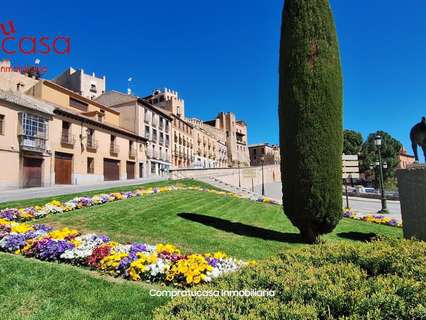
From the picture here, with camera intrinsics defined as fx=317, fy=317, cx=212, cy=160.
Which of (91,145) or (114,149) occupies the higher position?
(91,145)

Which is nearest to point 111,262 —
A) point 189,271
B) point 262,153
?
point 189,271

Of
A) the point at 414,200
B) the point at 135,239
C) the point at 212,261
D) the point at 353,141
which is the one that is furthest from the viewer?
the point at 353,141

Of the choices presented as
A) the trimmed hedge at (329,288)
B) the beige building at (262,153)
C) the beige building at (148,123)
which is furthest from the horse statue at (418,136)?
the beige building at (262,153)

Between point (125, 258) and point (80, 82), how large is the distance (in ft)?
221

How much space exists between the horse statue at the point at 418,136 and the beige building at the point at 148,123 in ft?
135

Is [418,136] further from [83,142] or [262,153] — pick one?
[262,153]

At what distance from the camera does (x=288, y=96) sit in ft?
31.0

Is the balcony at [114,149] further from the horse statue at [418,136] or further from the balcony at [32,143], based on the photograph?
the horse statue at [418,136]

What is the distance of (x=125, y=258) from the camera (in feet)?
18.8

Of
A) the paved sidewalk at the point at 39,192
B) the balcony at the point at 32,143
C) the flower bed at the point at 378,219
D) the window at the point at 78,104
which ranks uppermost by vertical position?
the window at the point at 78,104

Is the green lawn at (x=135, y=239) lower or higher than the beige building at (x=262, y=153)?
lower

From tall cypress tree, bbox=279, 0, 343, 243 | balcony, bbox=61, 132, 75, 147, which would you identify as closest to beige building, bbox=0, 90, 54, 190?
balcony, bbox=61, 132, 75, 147

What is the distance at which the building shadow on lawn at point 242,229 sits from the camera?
9.66m

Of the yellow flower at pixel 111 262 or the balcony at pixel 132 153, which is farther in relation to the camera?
the balcony at pixel 132 153
